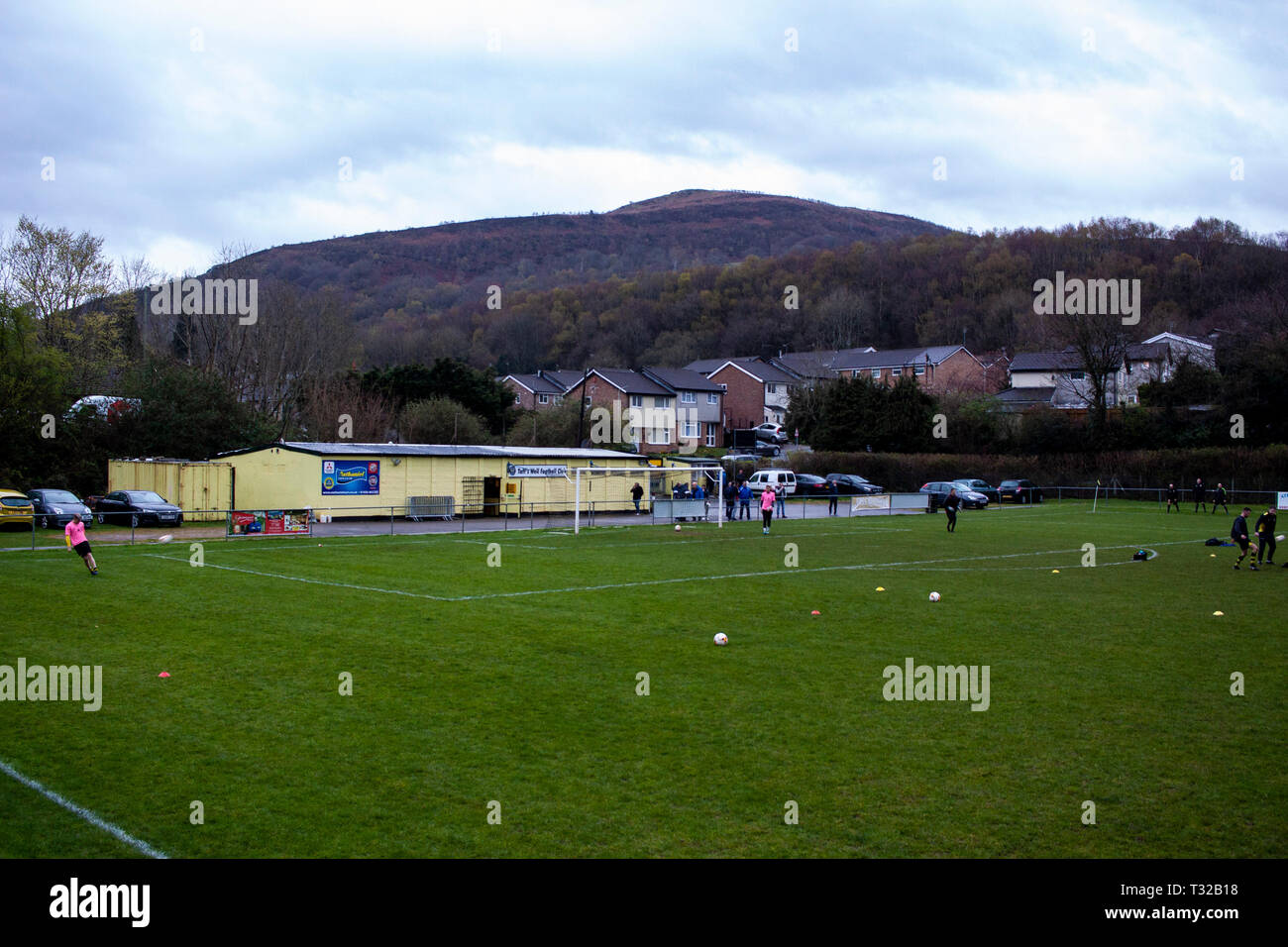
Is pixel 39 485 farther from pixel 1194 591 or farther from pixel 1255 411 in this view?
pixel 1255 411

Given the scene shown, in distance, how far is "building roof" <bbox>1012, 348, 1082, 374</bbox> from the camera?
7269cm

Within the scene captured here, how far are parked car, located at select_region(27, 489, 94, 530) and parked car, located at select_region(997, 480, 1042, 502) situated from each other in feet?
157

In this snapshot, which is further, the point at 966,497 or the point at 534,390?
the point at 534,390

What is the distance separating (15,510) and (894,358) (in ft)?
286

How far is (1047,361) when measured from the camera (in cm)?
8850

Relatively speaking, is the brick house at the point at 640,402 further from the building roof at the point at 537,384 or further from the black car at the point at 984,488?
the black car at the point at 984,488

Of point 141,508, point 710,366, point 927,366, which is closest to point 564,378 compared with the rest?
point 710,366

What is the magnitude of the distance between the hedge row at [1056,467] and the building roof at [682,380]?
92.2 ft

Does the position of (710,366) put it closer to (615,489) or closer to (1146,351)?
(1146,351)

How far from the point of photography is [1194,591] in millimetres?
20281

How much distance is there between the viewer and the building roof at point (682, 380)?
3711 inches

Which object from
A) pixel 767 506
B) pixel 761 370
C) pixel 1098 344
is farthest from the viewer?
pixel 761 370
